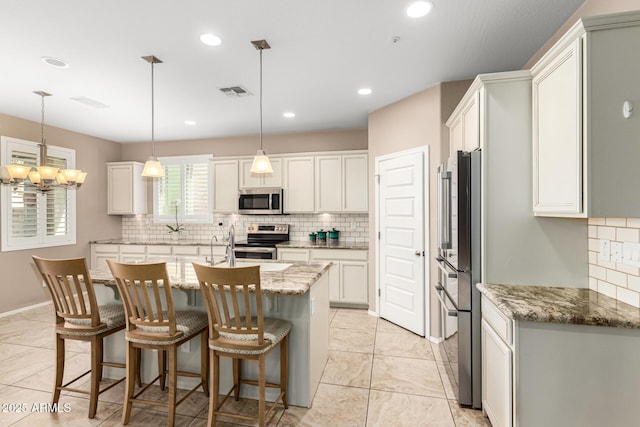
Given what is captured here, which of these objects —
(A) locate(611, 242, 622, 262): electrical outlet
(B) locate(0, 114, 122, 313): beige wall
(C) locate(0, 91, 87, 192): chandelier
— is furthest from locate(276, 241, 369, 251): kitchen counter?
(B) locate(0, 114, 122, 313): beige wall

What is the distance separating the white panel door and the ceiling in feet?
2.92

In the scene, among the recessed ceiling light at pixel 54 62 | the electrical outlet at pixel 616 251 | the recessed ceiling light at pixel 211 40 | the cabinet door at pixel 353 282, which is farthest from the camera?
the cabinet door at pixel 353 282

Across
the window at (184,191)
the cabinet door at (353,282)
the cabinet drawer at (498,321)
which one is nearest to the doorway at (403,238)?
the cabinet door at (353,282)

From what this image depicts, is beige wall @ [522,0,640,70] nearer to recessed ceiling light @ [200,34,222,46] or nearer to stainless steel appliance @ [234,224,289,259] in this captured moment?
recessed ceiling light @ [200,34,222,46]

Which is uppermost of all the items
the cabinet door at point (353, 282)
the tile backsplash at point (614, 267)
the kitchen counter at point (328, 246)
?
the tile backsplash at point (614, 267)

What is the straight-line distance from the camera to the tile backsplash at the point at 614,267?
5.57ft

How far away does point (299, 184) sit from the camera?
520 cm

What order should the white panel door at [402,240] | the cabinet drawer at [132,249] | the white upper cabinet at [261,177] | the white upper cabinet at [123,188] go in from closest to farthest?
the white panel door at [402,240] → the white upper cabinet at [261,177] → the cabinet drawer at [132,249] → the white upper cabinet at [123,188]

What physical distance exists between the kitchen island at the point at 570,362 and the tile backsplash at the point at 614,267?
0.08 m

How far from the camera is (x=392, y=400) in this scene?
8.02 ft

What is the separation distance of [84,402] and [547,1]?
14.2 feet

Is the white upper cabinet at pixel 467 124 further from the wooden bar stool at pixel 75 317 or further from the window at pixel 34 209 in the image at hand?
the window at pixel 34 209

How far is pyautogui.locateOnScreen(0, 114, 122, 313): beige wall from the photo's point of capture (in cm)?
439

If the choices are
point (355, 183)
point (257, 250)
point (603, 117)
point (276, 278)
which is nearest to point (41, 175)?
point (257, 250)
